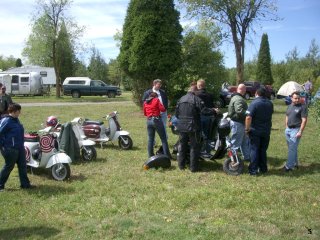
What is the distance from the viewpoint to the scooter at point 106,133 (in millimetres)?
11289

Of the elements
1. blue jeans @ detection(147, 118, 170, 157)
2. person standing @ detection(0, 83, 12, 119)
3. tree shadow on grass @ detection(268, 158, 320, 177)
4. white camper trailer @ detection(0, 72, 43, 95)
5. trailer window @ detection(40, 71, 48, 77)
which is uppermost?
trailer window @ detection(40, 71, 48, 77)

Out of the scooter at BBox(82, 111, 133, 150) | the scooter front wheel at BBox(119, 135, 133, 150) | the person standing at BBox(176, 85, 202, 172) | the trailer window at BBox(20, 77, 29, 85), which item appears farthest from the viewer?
the trailer window at BBox(20, 77, 29, 85)

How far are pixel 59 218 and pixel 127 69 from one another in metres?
15.1

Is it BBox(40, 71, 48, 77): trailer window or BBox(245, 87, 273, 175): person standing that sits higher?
BBox(40, 71, 48, 77): trailer window

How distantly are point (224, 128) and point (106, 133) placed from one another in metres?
4.02

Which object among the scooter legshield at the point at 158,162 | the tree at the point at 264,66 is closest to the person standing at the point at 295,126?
the scooter legshield at the point at 158,162

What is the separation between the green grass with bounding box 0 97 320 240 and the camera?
5.44 meters

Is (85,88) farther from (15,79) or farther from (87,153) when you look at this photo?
(87,153)

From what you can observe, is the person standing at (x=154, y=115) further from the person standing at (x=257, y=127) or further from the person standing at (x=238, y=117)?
the person standing at (x=257, y=127)

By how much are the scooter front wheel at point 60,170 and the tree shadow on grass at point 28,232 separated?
2.51 m

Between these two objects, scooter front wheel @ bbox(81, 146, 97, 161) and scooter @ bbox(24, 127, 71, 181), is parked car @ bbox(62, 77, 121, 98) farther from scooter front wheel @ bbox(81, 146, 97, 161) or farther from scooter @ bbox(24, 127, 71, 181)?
scooter @ bbox(24, 127, 71, 181)

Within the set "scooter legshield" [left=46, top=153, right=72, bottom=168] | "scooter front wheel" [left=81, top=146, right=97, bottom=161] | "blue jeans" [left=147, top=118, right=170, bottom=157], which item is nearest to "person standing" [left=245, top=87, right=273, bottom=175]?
"blue jeans" [left=147, top=118, right=170, bottom=157]

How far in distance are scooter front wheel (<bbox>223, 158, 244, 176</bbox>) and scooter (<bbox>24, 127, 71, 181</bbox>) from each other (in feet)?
10.6

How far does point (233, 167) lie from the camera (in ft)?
28.0
